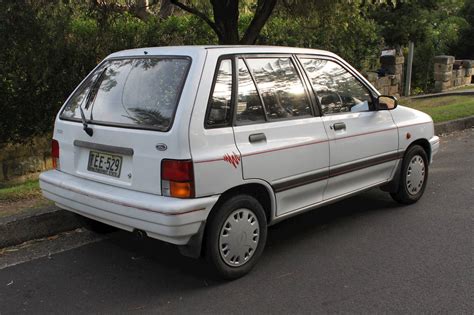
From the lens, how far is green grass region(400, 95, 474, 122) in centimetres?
1041

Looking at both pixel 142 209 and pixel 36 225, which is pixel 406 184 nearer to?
pixel 142 209

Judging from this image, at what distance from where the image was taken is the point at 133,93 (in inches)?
149

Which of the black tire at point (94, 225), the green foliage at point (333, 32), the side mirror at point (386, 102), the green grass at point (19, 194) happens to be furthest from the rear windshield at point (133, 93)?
the green foliage at point (333, 32)

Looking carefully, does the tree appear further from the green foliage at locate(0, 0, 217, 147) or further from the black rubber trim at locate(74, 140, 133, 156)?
the black rubber trim at locate(74, 140, 133, 156)

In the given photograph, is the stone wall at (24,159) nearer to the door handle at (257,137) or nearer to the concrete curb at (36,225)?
the concrete curb at (36,225)

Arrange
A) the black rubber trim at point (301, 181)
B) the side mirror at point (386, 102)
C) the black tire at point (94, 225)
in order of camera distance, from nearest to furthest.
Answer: the black rubber trim at point (301, 181) < the black tire at point (94, 225) < the side mirror at point (386, 102)

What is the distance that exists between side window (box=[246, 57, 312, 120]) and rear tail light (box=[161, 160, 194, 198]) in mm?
896

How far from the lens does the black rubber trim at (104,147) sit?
3570 millimetres

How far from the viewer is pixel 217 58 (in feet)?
12.1

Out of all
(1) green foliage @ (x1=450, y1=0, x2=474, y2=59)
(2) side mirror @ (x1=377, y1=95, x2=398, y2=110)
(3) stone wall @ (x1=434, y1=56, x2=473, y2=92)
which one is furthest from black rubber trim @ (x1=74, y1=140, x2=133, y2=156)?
(1) green foliage @ (x1=450, y1=0, x2=474, y2=59)

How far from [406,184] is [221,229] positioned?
251 centimetres

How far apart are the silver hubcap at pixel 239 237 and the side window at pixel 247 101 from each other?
0.68 metres

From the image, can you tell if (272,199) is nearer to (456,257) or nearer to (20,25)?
(456,257)

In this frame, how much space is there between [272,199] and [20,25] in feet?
14.8
